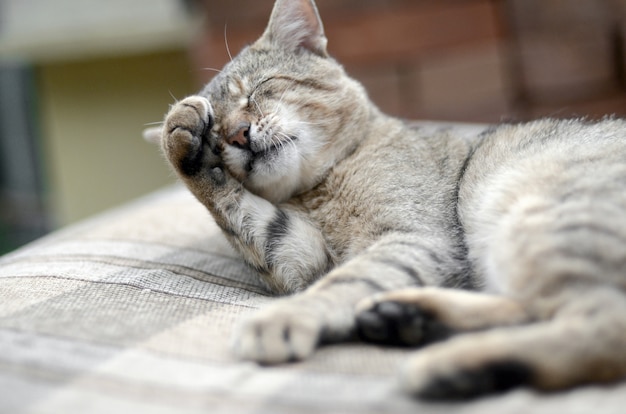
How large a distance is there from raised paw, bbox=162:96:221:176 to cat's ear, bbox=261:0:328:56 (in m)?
0.57

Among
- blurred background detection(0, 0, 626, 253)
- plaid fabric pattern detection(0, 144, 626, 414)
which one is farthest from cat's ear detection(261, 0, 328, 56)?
plaid fabric pattern detection(0, 144, 626, 414)

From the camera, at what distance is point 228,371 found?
129 centimetres

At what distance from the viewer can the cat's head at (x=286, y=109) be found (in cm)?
206

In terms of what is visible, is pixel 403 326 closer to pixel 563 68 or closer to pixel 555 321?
pixel 555 321

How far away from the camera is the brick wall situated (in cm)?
411

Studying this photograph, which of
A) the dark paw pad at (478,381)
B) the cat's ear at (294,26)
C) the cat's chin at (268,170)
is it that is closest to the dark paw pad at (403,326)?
the dark paw pad at (478,381)

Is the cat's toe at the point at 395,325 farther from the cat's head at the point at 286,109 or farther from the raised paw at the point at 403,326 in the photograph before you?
the cat's head at the point at 286,109

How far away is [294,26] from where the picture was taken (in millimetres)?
2438

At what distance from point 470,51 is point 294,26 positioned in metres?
2.12

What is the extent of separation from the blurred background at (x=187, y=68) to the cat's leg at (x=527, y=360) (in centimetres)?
207

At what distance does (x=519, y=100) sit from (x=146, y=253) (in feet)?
9.89

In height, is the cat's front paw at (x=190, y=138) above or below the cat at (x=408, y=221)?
above

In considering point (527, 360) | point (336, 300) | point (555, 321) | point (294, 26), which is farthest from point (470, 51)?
point (527, 360)

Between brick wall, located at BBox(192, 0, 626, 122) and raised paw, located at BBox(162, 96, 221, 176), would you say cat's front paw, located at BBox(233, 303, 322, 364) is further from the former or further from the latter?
brick wall, located at BBox(192, 0, 626, 122)
